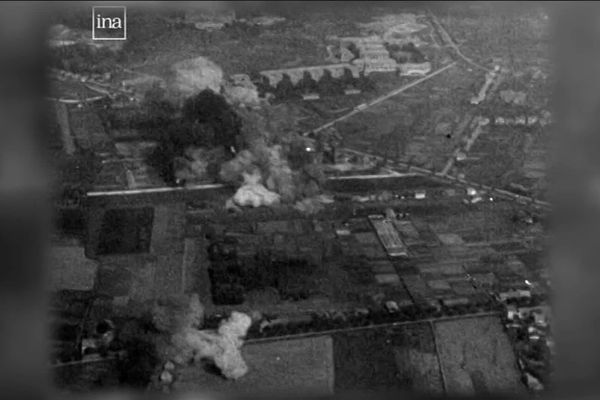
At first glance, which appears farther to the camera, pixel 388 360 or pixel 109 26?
pixel 388 360

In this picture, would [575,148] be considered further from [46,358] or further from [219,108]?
[219,108]

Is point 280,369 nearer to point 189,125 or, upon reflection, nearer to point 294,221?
point 294,221

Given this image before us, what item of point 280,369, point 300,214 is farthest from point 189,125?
point 280,369

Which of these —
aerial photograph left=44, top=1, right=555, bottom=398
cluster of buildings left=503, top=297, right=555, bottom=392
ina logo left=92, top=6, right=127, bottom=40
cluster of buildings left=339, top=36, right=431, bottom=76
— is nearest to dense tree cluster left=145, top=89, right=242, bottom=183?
→ aerial photograph left=44, top=1, right=555, bottom=398

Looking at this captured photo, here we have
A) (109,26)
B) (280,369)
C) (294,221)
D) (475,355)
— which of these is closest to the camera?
(109,26)

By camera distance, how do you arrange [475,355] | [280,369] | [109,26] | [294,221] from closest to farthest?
[109,26] < [280,369] < [294,221] < [475,355]

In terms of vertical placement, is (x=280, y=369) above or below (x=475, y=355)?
above

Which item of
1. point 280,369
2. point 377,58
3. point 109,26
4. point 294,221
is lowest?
point 280,369

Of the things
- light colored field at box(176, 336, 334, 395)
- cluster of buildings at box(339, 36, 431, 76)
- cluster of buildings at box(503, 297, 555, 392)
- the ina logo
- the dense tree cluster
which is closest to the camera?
the ina logo

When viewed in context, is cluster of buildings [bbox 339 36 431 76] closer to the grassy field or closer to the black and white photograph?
the black and white photograph
